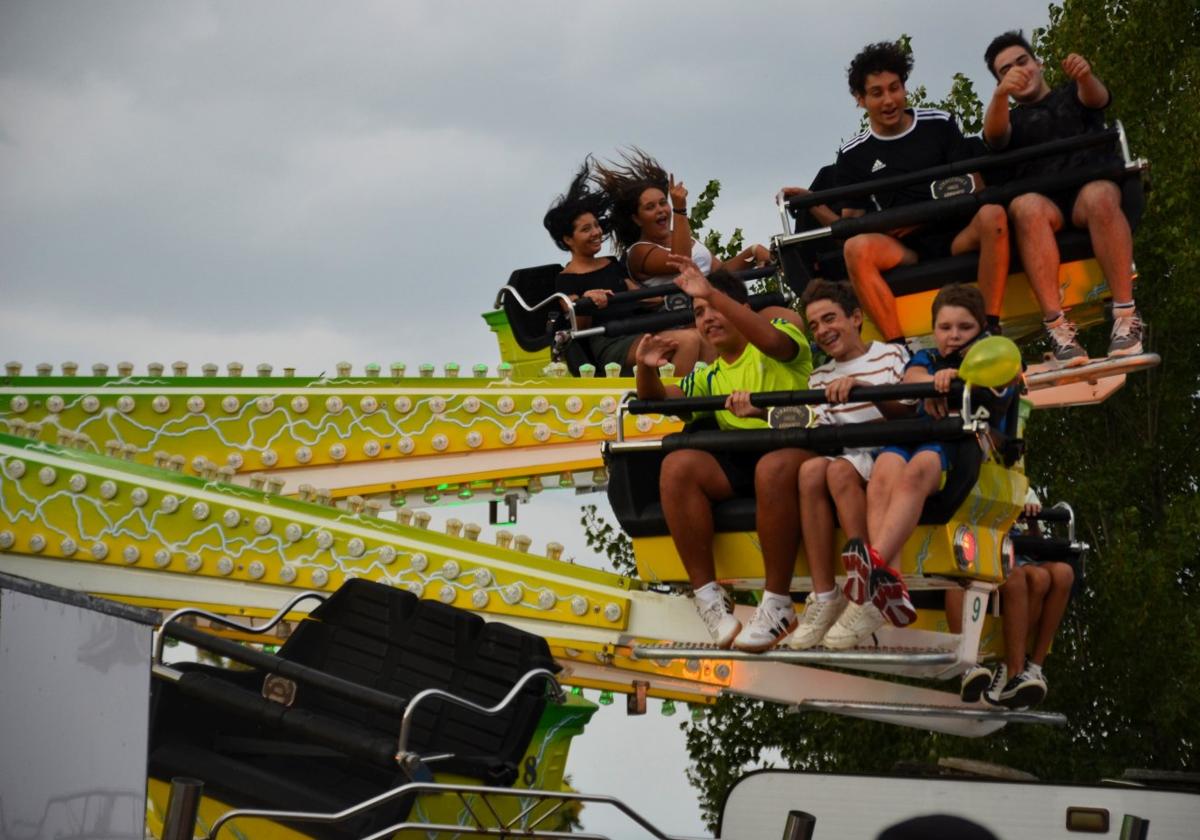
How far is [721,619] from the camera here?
7.26 meters

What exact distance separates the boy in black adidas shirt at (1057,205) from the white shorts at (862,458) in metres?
2.00

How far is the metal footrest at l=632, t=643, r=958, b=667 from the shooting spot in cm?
678

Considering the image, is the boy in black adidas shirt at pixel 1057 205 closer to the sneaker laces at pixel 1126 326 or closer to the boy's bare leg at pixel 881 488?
the sneaker laces at pixel 1126 326

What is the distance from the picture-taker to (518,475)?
1020cm

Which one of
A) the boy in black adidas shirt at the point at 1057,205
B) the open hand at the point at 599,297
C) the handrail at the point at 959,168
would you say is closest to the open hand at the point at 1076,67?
the boy in black adidas shirt at the point at 1057,205

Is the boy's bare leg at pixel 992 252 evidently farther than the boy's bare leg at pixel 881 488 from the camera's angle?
Yes

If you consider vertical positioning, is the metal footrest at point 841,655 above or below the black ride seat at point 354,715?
above

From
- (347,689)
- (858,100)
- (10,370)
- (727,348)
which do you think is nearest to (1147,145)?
(858,100)

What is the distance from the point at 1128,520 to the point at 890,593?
5.34 meters

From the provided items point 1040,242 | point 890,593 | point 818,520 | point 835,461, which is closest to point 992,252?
point 1040,242

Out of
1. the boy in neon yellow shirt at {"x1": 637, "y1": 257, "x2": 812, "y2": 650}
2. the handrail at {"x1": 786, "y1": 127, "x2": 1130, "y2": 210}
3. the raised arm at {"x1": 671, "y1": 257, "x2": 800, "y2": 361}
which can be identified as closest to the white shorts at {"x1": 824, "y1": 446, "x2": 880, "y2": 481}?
the boy in neon yellow shirt at {"x1": 637, "y1": 257, "x2": 812, "y2": 650}

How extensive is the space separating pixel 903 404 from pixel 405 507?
148 inches

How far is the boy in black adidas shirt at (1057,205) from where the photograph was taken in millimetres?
8469

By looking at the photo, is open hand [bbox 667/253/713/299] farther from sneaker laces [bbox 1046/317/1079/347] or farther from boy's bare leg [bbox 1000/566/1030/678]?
sneaker laces [bbox 1046/317/1079/347]
